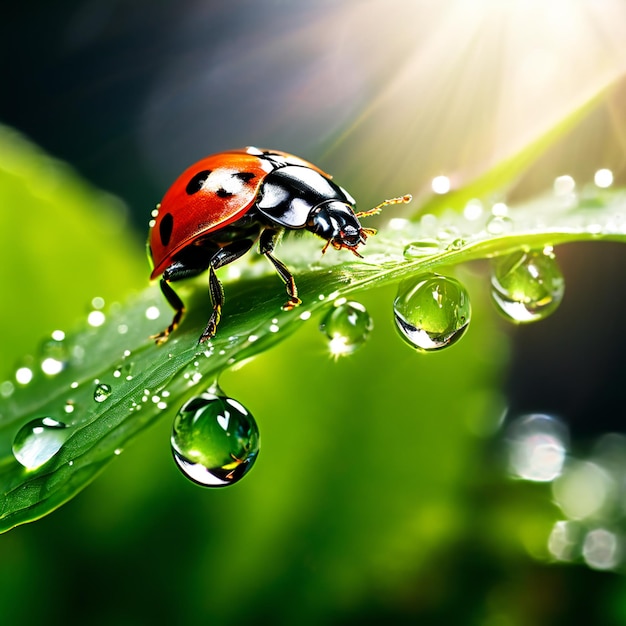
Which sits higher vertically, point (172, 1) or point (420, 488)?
point (172, 1)

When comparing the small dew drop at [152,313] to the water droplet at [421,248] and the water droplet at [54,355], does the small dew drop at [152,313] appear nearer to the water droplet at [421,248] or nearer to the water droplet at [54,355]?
the water droplet at [54,355]

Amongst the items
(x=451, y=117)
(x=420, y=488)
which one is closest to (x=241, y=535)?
(x=420, y=488)

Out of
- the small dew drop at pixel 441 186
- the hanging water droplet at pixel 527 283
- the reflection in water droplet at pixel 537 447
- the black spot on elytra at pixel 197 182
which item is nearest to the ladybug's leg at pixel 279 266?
the black spot on elytra at pixel 197 182

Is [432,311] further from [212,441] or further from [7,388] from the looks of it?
[7,388]

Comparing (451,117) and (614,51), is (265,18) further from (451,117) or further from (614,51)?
(614,51)

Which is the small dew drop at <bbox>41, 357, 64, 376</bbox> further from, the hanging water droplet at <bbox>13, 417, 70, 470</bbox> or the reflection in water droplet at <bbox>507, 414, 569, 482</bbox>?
the reflection in water droplet at <bbox>507, 414, 569, 482</bbox>
